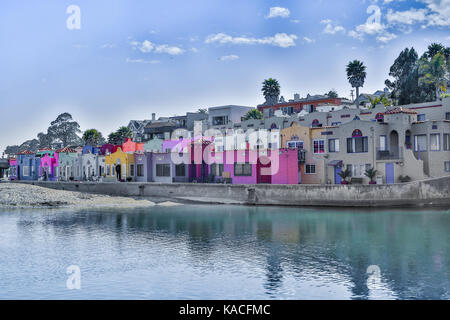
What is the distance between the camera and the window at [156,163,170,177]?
7581cm

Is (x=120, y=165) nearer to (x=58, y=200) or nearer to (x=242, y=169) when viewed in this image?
(x=58, y=200)

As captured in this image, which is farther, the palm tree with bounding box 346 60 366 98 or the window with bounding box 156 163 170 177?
the palm tree with bounding box 346 60 366 98

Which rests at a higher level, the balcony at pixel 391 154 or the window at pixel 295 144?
the window at pixel 295 144

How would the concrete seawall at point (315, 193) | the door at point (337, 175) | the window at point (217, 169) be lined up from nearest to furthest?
1. the concrete seawall at point (315, 193)
2. the door at point (337, 175)
3. the window at point (217, 169)

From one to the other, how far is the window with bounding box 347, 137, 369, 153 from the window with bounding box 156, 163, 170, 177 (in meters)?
27.5

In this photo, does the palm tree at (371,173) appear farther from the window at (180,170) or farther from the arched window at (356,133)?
the window at (180,170)

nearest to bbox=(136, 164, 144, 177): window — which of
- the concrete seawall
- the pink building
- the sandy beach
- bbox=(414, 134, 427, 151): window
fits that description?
the concrete seawall

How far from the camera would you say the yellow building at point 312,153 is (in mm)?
63406

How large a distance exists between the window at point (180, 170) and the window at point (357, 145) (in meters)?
24.5

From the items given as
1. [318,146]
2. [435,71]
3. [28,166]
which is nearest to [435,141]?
[318,146]

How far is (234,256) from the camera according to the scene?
104 ft

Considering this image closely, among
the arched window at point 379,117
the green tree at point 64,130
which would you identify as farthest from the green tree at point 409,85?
the green tree at point 64,130

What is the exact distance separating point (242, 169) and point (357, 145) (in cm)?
1514

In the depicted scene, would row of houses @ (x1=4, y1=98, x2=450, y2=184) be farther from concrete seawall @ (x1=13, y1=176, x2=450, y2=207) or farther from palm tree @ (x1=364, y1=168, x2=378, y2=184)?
concrete seawall @ (x1=13, y1=176, x2=450, y2=207)
